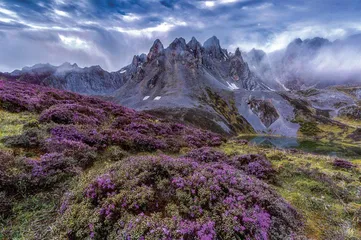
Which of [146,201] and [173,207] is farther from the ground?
[146,201]

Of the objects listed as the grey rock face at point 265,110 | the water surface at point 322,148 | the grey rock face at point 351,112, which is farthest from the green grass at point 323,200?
the grey rock face at point 351,112

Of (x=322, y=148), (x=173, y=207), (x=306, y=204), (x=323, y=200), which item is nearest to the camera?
(x=173, y=207)

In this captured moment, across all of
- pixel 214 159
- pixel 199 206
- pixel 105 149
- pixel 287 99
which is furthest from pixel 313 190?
pixel 287 99

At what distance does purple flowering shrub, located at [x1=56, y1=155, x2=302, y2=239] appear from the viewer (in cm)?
524

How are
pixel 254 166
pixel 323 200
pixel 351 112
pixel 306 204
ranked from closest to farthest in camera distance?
1. pixel 306 204
2. pixel 323 200
3. pixel 254 166
4. pixel 351 112

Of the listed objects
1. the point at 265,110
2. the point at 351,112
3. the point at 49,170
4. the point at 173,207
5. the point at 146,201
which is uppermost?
the point at 49,170

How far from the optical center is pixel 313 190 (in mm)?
10547

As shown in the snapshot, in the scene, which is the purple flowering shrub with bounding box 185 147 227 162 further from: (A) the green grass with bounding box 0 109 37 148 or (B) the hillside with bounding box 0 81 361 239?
(A) the green grass with bounding box 0 109 37 148

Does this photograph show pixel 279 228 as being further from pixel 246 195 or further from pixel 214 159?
pixel 214 159

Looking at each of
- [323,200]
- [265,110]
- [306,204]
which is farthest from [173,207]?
[265,110]

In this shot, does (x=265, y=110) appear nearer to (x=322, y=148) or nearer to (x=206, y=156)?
(x=322, y=148)

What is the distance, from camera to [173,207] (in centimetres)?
591

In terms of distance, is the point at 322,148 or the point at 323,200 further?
the point at 322,148

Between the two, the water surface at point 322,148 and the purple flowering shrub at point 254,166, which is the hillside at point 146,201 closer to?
the purple flowering shrub at point 254,166
